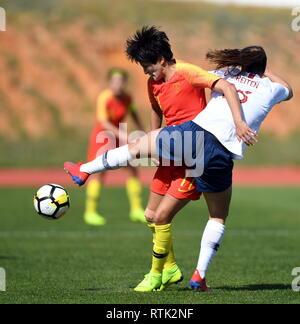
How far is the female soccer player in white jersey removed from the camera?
6328 mm

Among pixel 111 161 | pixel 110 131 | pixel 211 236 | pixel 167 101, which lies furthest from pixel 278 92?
pixel 110 131

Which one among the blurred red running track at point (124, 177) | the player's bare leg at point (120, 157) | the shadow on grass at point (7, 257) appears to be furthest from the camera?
the blurred red running track at point (124, 177)

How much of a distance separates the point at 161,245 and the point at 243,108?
4.90 ft

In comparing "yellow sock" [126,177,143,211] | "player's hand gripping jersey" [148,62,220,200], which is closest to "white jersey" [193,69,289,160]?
"player's hand gripping jersey" [148,62,220,200]

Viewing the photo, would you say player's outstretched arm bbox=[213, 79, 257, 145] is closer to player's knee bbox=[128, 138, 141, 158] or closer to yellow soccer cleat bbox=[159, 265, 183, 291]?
player's knee bbox=[128, 138, 141, 158]

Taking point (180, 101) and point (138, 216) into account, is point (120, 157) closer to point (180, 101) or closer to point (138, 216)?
point (180, 101)

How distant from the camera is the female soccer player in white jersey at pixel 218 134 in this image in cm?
633

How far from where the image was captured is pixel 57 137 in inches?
1419

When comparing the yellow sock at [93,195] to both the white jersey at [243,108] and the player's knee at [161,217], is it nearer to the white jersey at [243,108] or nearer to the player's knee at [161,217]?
the player's knee at [161,217]

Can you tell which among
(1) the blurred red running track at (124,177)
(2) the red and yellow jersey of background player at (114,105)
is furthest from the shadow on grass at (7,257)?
(1) the blurred red running track at (124,177)

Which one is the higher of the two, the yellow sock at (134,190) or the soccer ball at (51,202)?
the yellow sock at (134,190)

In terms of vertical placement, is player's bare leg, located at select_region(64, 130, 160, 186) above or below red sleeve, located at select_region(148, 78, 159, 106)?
below

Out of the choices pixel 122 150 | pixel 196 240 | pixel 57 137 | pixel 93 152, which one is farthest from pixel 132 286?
pixel 57 137

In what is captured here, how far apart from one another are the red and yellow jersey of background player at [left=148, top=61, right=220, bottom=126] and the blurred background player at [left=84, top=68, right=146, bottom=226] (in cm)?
633
